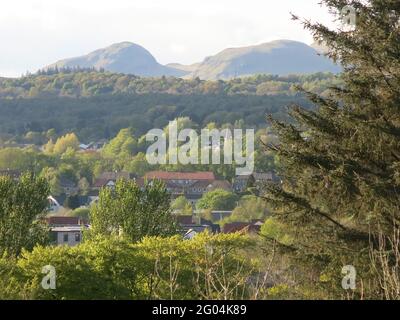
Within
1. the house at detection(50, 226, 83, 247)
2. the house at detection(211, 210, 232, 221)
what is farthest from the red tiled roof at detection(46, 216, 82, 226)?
the house at detection(211, 210, 232, 221)

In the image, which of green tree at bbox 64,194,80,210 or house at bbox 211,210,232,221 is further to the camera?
green tree at bbox 64,194,80,210

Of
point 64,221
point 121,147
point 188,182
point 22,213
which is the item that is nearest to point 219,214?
point 64,221

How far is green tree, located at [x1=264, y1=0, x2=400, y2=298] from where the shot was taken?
14156 mm

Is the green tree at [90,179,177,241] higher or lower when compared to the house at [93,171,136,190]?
higher

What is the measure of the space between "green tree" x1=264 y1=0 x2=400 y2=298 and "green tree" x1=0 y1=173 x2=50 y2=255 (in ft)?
57.6

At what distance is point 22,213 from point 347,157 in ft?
70.4

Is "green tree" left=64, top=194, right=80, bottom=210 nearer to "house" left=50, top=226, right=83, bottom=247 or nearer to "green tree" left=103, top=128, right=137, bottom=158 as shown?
"house" left=50, top=226, right=83, bottom=247

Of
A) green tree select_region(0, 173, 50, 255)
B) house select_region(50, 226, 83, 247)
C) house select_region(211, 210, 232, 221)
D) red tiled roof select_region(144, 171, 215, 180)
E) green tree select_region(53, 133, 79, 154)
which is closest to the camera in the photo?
green tree select_region(0, 173, 50, 255)

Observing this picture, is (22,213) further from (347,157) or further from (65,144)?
(65,144)

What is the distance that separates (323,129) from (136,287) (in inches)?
343

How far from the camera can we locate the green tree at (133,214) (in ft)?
117

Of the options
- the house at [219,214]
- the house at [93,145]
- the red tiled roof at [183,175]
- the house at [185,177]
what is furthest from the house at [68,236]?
the house at [93,145]

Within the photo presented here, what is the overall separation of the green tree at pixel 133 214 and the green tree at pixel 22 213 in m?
2.71

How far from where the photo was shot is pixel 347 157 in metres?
14.7
